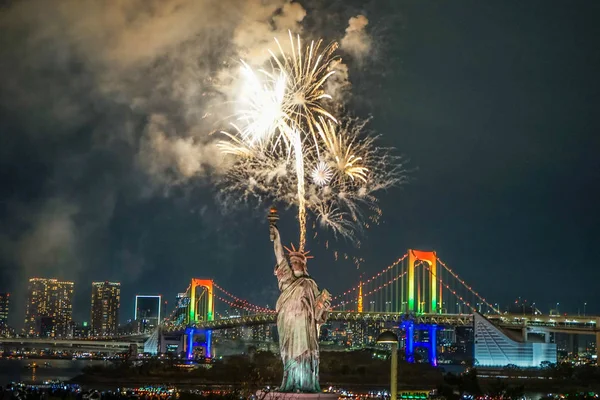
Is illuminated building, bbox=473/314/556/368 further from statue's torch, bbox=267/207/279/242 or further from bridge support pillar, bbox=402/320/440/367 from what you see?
statue's torch, bbox=267/207/279/242

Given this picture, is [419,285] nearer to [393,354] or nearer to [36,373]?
[36,373]

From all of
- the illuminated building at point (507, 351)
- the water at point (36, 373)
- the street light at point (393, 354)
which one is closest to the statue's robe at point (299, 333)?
the street light at point (393, 354)

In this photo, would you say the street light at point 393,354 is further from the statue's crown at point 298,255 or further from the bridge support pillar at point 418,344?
the bridge support pillar at point 418,344

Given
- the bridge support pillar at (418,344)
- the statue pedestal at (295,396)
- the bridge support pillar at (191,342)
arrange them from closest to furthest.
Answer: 1. the statue pedestal at (295,396)
2. the bridge support pillar at (418,344)
3. the bridge support pillar at (191,342)

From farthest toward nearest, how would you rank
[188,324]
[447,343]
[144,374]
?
[447,343] → [188,324] → [144,374]

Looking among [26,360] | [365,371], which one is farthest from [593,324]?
[26,360]

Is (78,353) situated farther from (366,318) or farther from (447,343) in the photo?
(366,318)

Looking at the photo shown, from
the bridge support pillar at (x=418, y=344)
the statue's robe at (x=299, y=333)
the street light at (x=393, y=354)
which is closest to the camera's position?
the street light at (x=393, y=354)

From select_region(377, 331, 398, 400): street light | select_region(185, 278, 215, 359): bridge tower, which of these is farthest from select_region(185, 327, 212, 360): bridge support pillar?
select_region(377, 331, 398, 400): street light
